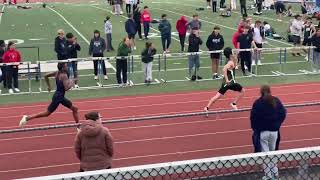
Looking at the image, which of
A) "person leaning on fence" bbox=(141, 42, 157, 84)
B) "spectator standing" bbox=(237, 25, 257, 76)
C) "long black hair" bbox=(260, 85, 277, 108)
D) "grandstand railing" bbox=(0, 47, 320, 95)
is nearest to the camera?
"long black hair" bbox=(260, 85, 277, 108)

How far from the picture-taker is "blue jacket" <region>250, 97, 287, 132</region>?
28.6 ft

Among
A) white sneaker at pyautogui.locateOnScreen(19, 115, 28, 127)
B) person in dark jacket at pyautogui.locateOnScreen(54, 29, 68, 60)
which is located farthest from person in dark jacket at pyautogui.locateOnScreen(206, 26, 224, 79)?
white sneaker at pyautogui.locateOnScreen(19, 115, 28, 127)

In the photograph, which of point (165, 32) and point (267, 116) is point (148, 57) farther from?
point (267, 116)

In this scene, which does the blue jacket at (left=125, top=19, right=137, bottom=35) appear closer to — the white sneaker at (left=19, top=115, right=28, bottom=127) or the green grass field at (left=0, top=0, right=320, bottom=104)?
the green grass field at (left=0, top=0, right=320, bottom=104)

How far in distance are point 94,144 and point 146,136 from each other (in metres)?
4.95

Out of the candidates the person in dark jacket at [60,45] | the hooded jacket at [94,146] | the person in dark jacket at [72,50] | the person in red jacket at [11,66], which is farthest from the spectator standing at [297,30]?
the hooded jacket at [94,146]

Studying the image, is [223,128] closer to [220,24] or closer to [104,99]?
[104,99]

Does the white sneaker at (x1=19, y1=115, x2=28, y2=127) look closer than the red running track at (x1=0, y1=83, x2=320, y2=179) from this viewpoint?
No

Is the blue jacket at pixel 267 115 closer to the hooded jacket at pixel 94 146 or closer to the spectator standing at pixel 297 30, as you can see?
the hooded jacket at pixel 94 146

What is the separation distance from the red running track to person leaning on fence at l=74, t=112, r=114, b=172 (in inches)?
112

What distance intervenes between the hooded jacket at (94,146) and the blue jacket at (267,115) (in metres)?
2.54

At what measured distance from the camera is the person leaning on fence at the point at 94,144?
24.7 feet

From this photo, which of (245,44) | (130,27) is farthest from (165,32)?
(245,44)

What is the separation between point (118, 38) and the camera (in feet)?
91.7
